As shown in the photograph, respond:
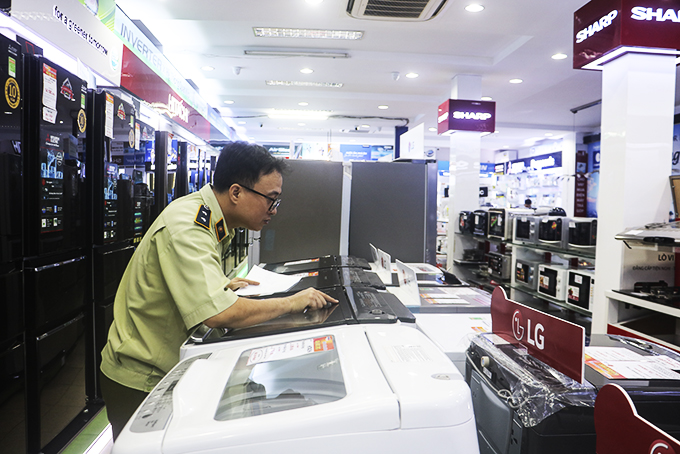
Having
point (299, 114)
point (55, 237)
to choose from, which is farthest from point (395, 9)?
point (299, 114)

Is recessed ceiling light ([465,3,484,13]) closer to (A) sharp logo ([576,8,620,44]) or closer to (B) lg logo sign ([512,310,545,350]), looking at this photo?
(A) sharp logo ([576,8,620,44])

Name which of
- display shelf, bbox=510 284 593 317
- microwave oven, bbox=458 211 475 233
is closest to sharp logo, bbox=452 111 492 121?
microwave oven, bbox=458 211 475 233

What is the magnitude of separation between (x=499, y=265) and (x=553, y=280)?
123 cm

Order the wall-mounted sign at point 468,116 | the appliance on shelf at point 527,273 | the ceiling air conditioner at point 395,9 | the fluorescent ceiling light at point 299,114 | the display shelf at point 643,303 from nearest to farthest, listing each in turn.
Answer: the display shelf at point 643,303 < the ceiling air conditioner at point 395,9 < the appliance on shelf at point 527,273 < the wall-mounted sign at point 468,116 < the fluorescent ceiling light at point 299,114

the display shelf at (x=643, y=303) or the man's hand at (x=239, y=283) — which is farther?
the display shelf at (x=643, y=303)

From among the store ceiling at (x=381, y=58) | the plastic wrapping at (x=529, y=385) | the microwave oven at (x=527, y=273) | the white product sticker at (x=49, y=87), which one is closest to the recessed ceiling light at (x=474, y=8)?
the store ceiling at (x=381, y=58)

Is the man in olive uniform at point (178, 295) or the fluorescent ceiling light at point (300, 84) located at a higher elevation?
the fluorescent ceiling light at point (300, 84)

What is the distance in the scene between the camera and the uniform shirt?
1.15 m

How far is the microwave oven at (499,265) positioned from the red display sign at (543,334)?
4.63 metres

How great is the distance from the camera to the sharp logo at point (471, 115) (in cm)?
693

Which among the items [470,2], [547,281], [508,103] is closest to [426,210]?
[547,281]

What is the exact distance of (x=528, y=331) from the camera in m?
0.95

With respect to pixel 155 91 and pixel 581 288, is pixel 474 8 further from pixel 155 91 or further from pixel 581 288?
pixel 155 91

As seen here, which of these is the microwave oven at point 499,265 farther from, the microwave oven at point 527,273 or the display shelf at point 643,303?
the display shelf at point 643,303
